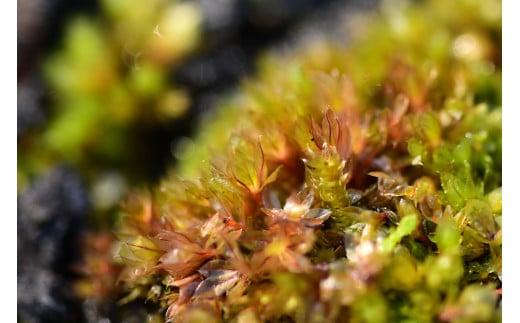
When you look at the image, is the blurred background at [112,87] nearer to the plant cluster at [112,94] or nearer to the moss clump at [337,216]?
the plant cluster at [112,94]

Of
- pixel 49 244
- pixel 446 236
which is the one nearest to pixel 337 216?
pixel 446 236

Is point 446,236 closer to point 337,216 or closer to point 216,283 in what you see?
point 337,216

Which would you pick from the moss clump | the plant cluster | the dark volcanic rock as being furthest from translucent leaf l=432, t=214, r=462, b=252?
the plant cluster

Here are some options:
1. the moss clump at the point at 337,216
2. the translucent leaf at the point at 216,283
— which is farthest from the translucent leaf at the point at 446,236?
the translucent leaf at the point at 216,283

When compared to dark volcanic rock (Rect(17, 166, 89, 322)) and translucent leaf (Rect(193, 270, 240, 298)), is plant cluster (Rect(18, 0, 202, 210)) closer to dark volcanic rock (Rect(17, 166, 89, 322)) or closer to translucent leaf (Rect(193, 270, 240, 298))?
dark volcanic rock (Rect(17, 166, 89, 322))

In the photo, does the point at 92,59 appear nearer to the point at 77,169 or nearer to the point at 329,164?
the point at 77,169
